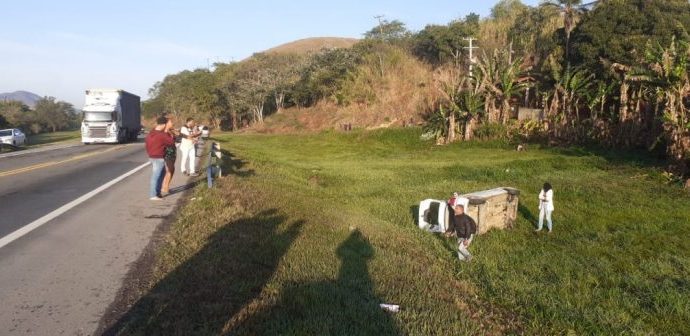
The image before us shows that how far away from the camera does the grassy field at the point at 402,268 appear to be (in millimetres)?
4855

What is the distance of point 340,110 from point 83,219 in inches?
1595

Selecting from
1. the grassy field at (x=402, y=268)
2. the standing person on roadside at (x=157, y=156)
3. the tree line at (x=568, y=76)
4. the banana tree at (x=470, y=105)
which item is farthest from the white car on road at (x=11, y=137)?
the standing person on roadside at (x=157, y=156)

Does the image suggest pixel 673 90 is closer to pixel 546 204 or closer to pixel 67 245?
pixel 546 204

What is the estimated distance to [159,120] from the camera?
1155 cm

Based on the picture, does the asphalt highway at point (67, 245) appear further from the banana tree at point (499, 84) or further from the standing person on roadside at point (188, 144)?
the banana tree at point (499, 84)

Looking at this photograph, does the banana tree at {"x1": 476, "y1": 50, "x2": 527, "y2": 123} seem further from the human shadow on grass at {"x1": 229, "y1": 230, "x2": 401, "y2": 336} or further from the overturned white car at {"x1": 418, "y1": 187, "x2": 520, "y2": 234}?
the human shadow on grass at {"x1": 229, "y1": 230, "x2": 401, "y2": 336}

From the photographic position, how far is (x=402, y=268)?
6707 millimetres

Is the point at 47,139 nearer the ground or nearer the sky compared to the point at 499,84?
nearer the ground

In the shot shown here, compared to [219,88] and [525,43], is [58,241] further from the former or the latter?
[219,88]

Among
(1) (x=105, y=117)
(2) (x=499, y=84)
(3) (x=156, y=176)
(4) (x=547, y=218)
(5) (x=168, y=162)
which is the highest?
(2) (x=499, y=84)

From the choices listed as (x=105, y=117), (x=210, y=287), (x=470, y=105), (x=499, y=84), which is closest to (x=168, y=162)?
(x=210, y=287)

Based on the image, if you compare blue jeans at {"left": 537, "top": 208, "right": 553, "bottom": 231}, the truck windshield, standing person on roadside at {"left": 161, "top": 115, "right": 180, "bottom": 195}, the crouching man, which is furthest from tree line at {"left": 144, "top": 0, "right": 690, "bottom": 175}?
A: the truck windshield

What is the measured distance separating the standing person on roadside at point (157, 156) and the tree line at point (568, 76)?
13710 millimetres

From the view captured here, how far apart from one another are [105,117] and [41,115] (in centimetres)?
6120
